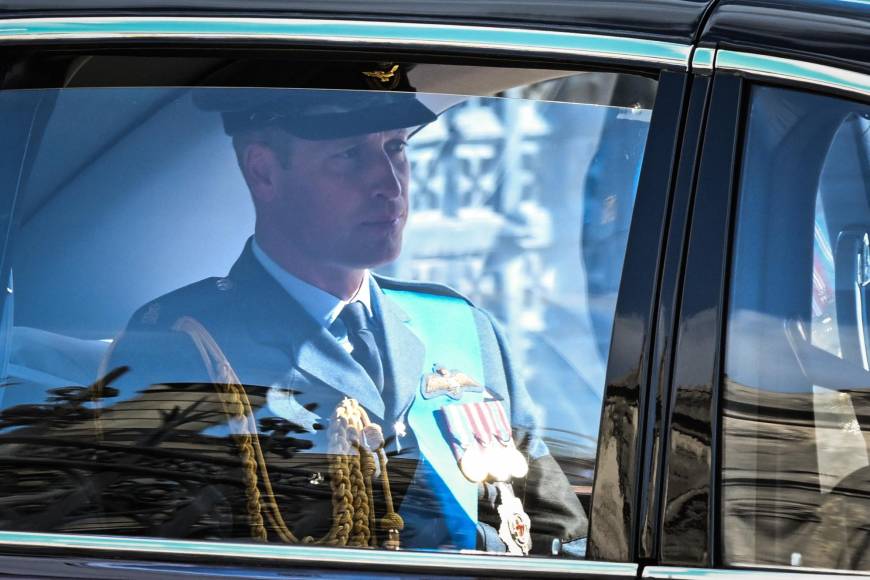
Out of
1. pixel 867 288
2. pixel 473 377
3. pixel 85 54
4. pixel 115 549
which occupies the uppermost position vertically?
pixel 85 54

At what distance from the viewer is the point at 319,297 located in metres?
1.62

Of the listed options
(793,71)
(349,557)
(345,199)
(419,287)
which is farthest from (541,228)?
(349,557)

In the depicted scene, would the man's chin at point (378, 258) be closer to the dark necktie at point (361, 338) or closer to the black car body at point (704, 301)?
the dark necktie at point (361, 338)

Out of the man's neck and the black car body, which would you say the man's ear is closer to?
the man's neck

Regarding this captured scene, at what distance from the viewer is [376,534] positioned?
60.2 inches

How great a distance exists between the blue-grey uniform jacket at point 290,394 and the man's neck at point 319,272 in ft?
0.10

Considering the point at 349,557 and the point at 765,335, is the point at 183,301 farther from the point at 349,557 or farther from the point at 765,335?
the point at 765,335

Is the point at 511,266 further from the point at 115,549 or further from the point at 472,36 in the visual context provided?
the point at 115,549

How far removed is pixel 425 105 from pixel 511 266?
0.28 metres

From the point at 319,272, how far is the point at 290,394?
0.63 ft

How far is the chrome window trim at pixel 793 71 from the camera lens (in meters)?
1.46

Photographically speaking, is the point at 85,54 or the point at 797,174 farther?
the point at 85,54

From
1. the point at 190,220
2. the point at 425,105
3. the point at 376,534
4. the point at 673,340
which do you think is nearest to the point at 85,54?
the point at 190,220

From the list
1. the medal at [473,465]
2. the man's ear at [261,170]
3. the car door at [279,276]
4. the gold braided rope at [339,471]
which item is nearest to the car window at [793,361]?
the car door at [279,276]
